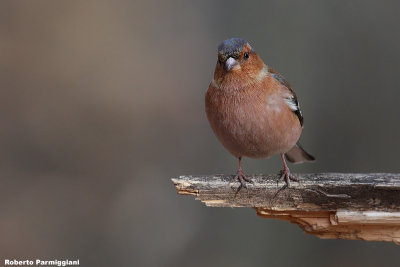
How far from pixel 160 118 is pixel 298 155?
1.96 metres

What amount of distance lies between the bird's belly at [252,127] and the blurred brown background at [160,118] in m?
2.18

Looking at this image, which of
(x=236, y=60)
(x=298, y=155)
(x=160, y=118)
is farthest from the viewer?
(x=160, y=118)

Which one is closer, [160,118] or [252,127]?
[252,127]

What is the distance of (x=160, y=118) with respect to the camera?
611 cm

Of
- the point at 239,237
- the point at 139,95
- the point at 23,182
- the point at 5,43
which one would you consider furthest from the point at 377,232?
the point at 5,43

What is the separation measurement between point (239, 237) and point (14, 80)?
3398 millimetres

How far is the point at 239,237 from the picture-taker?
627 centimetres

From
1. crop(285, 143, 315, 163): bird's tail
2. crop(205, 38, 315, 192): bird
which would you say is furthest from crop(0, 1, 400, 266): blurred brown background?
crop(205, 38, 315, 192): bird

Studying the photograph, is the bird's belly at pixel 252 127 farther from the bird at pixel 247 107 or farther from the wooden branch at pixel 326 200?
the wooden branch at pixel 326 200

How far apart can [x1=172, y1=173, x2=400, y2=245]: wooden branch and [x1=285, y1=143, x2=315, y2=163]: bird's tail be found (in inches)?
41.7

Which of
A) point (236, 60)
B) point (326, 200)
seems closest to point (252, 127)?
point (236, 60)

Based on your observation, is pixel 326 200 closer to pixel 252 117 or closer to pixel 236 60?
pixel 252 117

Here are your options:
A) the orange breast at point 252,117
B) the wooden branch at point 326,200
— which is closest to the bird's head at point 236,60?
the orange breast at point 252,117

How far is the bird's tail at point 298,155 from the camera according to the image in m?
4.91
